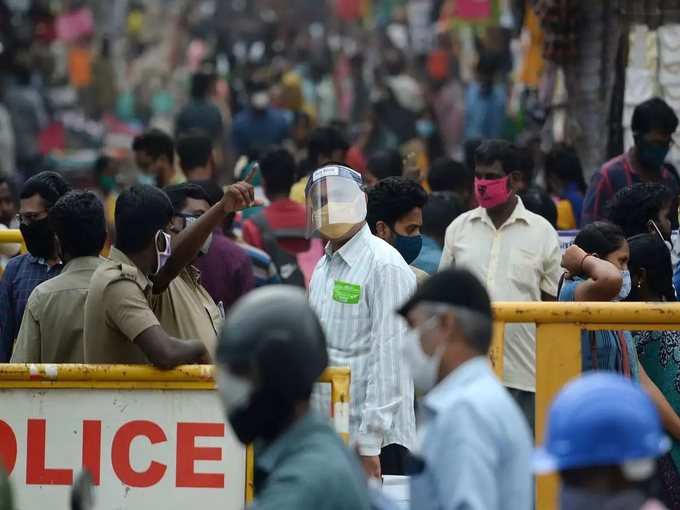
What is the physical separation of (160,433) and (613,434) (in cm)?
298

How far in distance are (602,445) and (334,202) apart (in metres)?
3.60

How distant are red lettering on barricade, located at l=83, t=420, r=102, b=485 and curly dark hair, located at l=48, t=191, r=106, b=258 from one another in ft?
2.94

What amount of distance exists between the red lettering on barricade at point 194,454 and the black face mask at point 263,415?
7.74 feet

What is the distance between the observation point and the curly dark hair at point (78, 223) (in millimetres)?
7062

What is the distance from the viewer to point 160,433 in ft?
21.5

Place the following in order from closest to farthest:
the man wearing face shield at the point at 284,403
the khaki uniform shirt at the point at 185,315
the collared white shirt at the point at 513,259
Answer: the man wearing face shield at the point at 284,403 → the khaki uniform shirt at the point at 185,315 → the collared white shirt at the point at 513,259

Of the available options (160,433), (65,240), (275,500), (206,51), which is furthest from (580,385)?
(206,51)

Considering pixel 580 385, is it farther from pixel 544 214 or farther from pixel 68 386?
pixel 544 214

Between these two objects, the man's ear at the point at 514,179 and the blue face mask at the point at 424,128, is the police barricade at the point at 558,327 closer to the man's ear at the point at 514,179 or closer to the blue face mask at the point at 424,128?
the man's ear at the point at 514,179

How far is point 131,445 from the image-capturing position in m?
6.54

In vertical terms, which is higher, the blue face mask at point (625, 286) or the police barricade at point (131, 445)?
the blue face mask at point (625, 286)

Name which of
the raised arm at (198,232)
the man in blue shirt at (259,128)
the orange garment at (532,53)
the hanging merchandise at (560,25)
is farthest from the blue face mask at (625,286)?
the man in blue shirt at (259,128)

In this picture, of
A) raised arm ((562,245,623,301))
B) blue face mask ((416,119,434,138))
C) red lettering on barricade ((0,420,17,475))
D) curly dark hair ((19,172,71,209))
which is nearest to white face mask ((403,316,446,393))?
red lettering on barricade ((0,420,17,475))

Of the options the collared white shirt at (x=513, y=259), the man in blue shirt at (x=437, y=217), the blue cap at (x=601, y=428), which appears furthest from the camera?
the man in blue shirt at (x=437, y=217)
